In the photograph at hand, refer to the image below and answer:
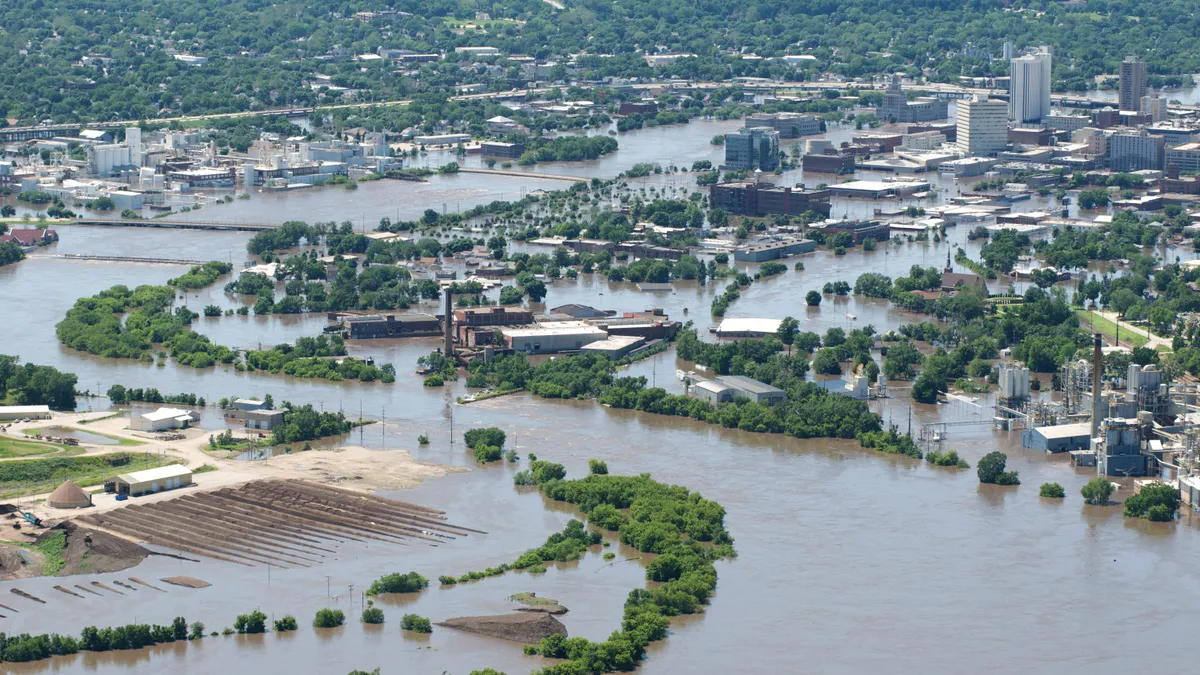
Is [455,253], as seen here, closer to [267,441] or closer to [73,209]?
[73,209]

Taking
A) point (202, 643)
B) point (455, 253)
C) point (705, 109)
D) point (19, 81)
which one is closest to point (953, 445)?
point (202, 643)

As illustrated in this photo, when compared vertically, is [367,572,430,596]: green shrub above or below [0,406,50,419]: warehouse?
below

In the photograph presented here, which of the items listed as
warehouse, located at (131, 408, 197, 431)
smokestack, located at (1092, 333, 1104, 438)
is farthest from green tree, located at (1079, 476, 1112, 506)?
warehouse, located at (131, 408, 197, 431)

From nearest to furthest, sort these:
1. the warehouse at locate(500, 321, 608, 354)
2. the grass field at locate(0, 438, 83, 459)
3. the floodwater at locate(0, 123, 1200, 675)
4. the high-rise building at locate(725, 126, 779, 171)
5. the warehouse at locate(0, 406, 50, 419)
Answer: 1. the floodwater at locate(0, 123, 1200, 675)
2. the grass field at locate(0, 438, 83, 459)
3. the warehouse at locate(0, 406, 50, 419)
4. the warehouse at locate(500, 321, 608, 354)
5. the high-rise building at locate(725, 126, 779, 171)

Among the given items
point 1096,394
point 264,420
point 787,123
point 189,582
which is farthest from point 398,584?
point 787,123

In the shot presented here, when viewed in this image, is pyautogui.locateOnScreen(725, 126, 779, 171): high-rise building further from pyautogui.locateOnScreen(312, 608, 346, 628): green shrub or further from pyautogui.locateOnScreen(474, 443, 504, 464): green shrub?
pyautogui.locateOnScreen(312, 608, 346, 628): green shrub

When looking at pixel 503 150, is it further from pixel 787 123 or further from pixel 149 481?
pixel 149 481
